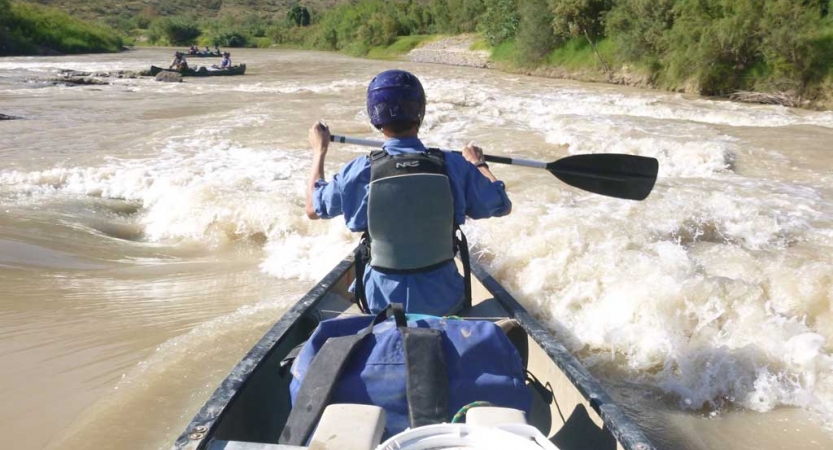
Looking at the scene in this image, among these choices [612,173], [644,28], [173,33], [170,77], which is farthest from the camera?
[173,33]

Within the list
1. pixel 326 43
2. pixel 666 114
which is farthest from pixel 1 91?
pixel 326 43

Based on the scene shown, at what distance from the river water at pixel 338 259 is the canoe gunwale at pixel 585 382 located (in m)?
1.01

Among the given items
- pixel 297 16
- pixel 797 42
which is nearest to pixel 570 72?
pixel 797 42

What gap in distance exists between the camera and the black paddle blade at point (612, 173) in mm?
3467

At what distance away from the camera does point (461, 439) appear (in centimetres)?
150

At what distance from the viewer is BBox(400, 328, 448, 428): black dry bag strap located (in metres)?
1.81

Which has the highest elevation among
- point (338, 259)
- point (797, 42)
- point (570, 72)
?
point (797, 42)

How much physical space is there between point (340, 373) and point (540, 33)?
3062cm

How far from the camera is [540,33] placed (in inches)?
1197

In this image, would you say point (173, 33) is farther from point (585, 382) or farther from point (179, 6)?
point (585, 382)

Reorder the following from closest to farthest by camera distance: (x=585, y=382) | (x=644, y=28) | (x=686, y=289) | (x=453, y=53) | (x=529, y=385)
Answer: (x=585, y=382)
(x=529, y=385)
(x=686, y=289)
(x=644, y=28)
(x=453, y=53)

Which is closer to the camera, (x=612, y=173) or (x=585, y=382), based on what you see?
(x=585, y=382)

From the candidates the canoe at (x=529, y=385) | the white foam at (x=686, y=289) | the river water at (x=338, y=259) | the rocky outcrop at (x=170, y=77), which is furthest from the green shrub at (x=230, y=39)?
the canoe at (x=529, y=385)

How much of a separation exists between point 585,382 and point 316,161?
1.36 m
